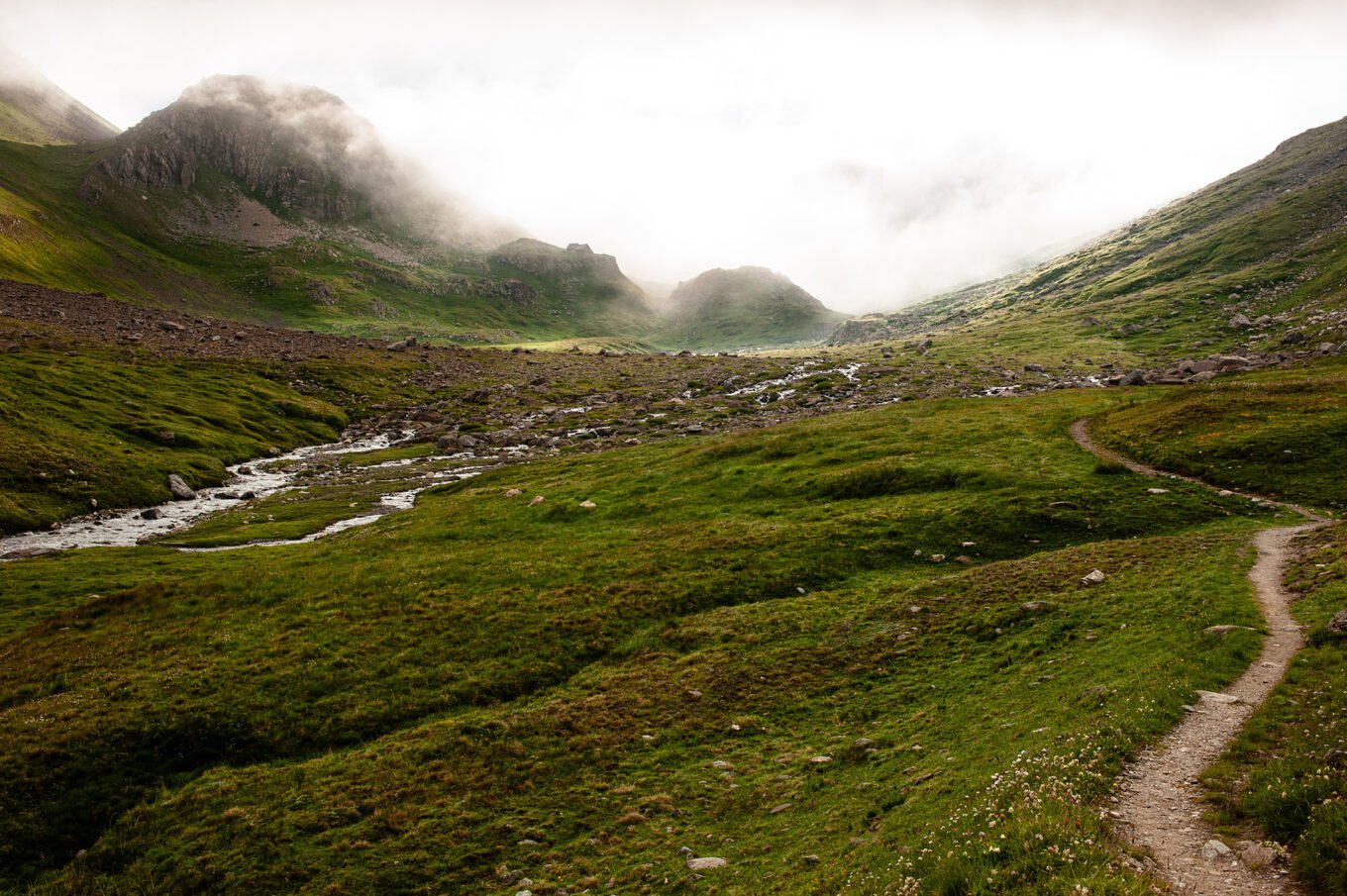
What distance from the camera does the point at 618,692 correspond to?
24.1 m

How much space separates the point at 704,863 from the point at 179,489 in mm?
76958

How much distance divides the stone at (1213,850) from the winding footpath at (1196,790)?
2 cm

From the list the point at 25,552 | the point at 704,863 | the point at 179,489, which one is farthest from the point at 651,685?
the point at 179,489

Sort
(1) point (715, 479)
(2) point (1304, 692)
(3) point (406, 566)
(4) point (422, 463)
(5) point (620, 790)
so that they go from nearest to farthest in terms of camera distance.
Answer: (2) point (1304, 692) < (5) point (620, 790) < (3) point (406, 566) < (1) point (715, 479) < (4) point (422, 463)

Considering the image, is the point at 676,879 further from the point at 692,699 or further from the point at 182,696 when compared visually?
the point at 182,696

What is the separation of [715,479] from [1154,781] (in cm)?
4604

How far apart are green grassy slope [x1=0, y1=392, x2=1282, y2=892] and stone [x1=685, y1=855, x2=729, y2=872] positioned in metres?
0.41

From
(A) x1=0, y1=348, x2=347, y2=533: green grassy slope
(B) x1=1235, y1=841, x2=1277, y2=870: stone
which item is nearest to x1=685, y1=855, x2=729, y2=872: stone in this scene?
(B) x1=1235, y1=841, x2=1277, y2=870: stone

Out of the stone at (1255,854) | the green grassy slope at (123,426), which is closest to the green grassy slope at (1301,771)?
the stone at (1255,854)

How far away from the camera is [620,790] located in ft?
61.2

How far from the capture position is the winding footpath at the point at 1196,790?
9062 millimetres

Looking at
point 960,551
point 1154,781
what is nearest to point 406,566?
point 960,551

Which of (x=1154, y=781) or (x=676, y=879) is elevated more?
(x=1154, y=781)

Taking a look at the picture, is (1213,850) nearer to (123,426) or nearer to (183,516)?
(183,516)
